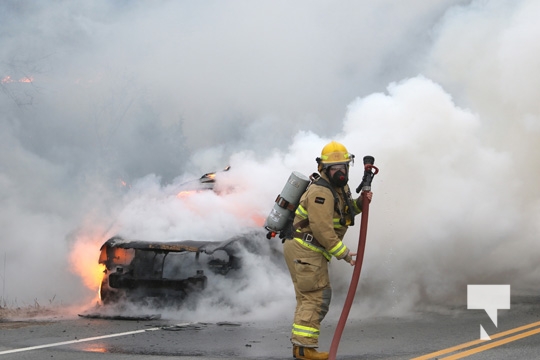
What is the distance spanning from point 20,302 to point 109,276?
471 cm

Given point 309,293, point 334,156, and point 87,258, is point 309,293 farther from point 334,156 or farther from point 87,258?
point 87,258

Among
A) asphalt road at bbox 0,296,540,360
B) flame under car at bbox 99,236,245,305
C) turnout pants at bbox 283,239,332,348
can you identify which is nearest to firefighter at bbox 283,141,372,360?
turnout pants at bbox 283,239,332,348

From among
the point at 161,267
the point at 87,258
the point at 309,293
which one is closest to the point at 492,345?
the point at 309,293

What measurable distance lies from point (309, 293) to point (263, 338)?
1.50m

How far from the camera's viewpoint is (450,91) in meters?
12.4

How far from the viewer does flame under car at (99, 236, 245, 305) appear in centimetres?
923

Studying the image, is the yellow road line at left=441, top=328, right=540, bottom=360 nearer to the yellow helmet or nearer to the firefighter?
the firefighter

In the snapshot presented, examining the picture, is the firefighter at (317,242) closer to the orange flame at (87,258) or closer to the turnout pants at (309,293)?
the turnout pants at (309,293)

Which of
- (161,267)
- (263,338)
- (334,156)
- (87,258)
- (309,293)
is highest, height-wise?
(334,156)

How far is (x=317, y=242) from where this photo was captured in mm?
6359

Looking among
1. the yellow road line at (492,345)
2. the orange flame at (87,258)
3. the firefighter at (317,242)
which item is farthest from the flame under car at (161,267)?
the yellow road line at (492,345)

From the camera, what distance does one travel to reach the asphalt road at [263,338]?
6656 millimetres

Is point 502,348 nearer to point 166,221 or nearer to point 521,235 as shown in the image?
point 521,235

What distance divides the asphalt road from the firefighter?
42 cm
